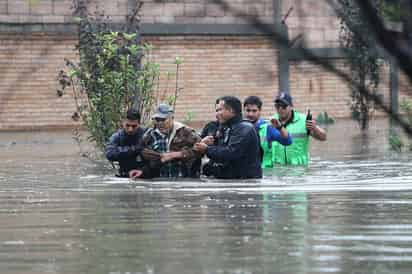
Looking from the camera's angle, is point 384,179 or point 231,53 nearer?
point 384,179

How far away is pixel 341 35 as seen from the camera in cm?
2895

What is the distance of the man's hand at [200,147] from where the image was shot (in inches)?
593

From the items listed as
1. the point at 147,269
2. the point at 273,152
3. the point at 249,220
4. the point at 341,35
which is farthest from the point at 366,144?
the point at 147,269

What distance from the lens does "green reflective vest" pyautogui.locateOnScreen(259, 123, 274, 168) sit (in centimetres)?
1656

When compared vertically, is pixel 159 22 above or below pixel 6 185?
above

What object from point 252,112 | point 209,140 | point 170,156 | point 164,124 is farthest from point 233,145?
point 252,112

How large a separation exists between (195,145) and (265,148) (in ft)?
6.30

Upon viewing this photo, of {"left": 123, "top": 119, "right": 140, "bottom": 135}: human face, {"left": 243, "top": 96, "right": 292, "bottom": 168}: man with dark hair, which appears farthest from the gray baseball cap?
{"left": 243, "top": 96, "right": 292, "bottom": 168}: man with dark hair

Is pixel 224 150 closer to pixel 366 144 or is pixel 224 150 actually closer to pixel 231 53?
pixel 366 144

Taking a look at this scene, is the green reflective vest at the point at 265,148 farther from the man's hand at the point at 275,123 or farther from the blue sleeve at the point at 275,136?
the man's hand at the point at 275,123

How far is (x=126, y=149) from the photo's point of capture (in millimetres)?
15625

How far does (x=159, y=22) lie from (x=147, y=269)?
878 inches

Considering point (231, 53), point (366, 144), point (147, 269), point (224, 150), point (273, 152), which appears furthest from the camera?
point (231, 53)

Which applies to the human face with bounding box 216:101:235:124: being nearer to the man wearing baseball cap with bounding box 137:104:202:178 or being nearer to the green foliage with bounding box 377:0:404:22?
the man wearing baseball cap with bounding box 137:104:202:178
